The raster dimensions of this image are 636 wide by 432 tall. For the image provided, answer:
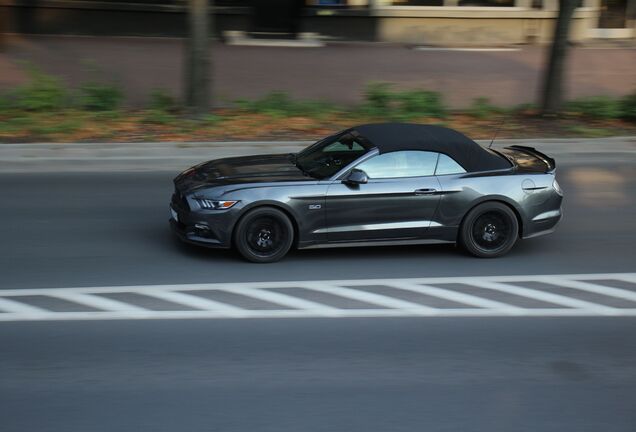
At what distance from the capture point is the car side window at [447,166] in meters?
9.09

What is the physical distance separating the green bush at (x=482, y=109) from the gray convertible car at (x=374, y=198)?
730cm

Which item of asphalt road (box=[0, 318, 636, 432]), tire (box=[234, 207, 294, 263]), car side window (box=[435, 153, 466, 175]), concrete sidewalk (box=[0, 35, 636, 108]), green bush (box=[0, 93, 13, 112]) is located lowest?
asphalt road (box=[0, 318, 636, 432])

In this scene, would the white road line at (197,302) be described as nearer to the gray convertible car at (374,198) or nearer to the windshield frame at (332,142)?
the gray convertible car at (374,198)

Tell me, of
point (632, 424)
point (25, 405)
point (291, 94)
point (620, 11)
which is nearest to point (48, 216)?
point (25, 405)

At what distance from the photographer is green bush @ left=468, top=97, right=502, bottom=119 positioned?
16703 mm

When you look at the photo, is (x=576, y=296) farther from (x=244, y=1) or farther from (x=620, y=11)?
(x=620, y=11)

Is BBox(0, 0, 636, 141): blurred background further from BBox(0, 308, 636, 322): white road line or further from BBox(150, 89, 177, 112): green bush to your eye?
BBox(0, 308, 636, 322): white road line

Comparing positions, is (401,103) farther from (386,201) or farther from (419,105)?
(386,201)

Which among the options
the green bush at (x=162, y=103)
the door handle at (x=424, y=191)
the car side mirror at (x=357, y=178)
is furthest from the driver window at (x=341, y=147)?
the green bush at (x=162, y=103)

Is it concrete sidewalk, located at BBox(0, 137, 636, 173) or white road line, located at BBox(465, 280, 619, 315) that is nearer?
white road line, located at BBox(465, 280, 619, 315)

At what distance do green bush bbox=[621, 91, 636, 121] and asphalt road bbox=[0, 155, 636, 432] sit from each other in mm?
7664

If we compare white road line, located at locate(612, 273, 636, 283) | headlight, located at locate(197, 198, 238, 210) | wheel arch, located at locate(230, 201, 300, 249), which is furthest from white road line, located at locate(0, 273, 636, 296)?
headlight, located at locate(197, 198, 238, 210)

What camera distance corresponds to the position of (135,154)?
13.6 metres

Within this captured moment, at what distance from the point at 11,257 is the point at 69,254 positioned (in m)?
0.60
